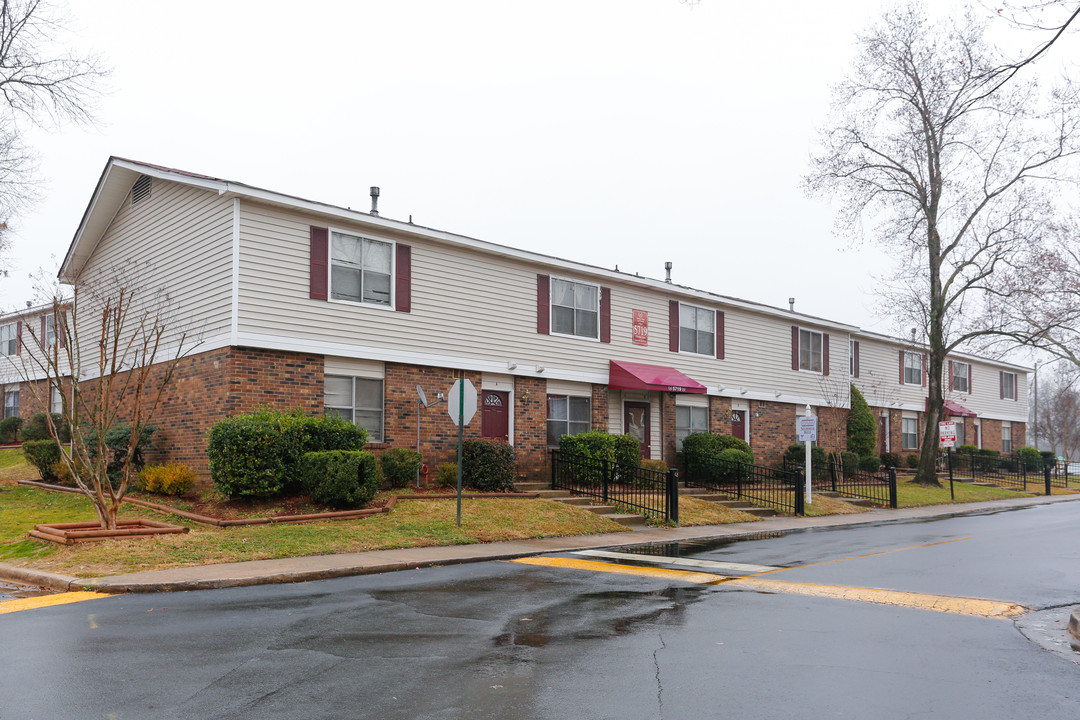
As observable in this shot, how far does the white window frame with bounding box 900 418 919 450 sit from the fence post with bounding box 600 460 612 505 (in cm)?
2247

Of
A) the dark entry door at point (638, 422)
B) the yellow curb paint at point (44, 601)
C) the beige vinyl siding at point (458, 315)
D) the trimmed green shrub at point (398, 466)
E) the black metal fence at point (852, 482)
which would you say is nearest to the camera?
the yellow curb paint at point (44, 601)

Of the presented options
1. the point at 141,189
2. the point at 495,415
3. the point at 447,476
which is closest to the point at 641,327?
the point at 495,415

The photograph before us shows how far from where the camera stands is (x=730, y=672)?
6.49 meters

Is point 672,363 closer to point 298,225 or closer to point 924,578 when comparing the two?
point 298,225

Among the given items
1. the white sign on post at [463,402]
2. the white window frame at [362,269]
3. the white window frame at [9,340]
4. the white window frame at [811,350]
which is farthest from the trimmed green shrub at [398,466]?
the white window frame at [9,340]

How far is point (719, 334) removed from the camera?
27.4m

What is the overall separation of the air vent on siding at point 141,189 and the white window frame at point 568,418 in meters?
11.1

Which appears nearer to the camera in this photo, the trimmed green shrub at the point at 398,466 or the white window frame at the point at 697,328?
the trimmed green shrub at the point at 398,466

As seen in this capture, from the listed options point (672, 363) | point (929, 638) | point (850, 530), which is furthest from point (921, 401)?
point (929, 638)

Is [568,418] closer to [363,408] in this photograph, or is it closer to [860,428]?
[363,408]

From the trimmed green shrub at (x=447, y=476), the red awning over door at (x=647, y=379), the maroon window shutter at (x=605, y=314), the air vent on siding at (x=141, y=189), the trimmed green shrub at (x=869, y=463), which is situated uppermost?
the air vent on siding at (x=141, y=189)

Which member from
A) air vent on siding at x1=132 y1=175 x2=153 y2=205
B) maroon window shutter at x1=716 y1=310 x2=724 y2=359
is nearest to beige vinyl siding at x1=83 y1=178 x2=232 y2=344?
air vent on siding at x1=132 y1=175 x2=153 y2=205

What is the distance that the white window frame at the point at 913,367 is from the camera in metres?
38.7

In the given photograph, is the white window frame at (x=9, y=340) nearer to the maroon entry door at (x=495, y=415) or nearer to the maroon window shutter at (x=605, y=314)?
the maroon entry door at (x=495, y=415)
